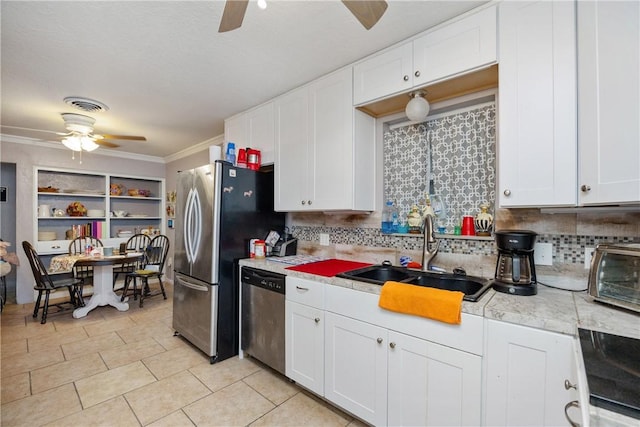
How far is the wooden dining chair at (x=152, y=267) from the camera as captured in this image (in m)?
4.18

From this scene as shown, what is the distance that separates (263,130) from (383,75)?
1336 mm

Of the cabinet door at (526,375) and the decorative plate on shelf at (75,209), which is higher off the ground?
the decorative plate on shelf at (75,209)

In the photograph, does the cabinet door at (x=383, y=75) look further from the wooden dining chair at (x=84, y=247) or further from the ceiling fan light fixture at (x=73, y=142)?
the wooden dining chair at (x=84, y=247)

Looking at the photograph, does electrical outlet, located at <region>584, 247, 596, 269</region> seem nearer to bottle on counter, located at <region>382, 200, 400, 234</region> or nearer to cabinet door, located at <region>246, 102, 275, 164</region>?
bottle on counter, located at <region>382, 200, 400, 234</region>

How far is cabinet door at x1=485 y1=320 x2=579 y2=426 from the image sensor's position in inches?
42.1

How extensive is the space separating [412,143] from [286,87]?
121cm

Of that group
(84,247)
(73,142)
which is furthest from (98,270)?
(73,142)

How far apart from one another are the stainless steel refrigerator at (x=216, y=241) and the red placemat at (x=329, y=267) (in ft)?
2.30

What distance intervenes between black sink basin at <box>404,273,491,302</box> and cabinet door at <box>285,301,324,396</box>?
0.68 m

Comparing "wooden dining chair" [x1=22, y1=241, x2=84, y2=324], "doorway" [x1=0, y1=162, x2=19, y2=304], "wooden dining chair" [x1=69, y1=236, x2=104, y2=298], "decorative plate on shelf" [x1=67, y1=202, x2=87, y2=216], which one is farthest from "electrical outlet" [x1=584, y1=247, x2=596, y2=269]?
"doorway" [x1=0, y1=162, x2=19, y2=304]

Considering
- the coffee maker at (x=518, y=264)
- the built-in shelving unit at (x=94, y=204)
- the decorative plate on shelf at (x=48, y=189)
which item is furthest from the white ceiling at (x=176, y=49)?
the built-in shelving unit at (x=94, y=204)

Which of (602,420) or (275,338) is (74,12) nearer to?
(275,338)

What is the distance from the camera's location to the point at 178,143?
4.46 meters

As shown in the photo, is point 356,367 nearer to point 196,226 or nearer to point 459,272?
point 459,272
